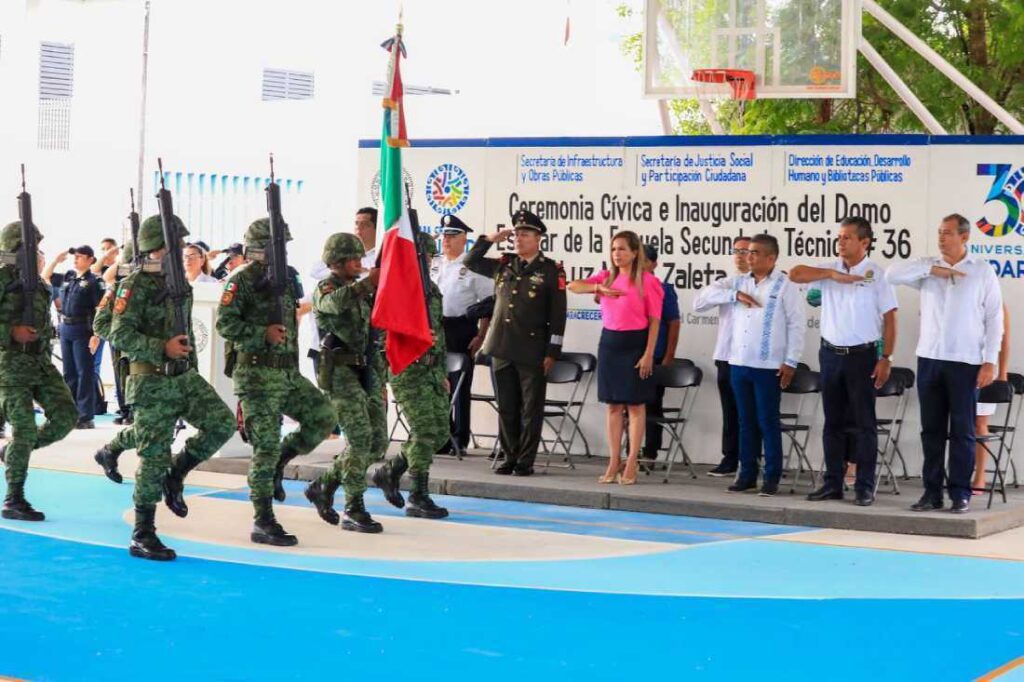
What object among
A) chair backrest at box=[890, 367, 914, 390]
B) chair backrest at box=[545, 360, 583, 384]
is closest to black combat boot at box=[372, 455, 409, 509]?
chair backrest at box=[545, 360, 583, 384]

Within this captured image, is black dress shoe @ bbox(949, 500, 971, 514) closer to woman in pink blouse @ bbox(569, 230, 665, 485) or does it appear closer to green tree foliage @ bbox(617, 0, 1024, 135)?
woman in pink blouse @ bbox(569, 230, 665, 485)

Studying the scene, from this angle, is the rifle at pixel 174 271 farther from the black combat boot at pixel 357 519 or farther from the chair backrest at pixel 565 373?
the chair backrest at pixel 565 373

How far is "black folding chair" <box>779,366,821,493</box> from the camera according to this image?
490 inches

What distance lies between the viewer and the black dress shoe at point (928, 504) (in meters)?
11.2

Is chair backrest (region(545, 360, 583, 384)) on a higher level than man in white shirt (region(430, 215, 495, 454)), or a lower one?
lower

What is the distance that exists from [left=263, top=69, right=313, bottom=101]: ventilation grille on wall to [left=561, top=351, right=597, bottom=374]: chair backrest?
19.2 m

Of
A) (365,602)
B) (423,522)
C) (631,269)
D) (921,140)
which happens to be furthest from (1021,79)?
(365,602)

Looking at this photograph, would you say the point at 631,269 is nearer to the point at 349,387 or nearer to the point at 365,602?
the point at 349,387

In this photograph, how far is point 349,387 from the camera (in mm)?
10289

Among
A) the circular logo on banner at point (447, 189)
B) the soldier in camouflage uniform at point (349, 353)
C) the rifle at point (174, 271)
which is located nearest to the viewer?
the rifle at point (174, 271)

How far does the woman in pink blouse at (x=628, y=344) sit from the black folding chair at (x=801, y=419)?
1159 millimetres

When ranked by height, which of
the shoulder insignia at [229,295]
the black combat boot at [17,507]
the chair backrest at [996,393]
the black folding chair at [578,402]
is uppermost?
the shoulder insignia at [229,295]

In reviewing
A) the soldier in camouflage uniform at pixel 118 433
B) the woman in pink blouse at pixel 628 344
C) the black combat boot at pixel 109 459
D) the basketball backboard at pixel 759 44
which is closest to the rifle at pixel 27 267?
the soldier in camouflage uniform at pixel 118 433

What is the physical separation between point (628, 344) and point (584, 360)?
5.06ft
